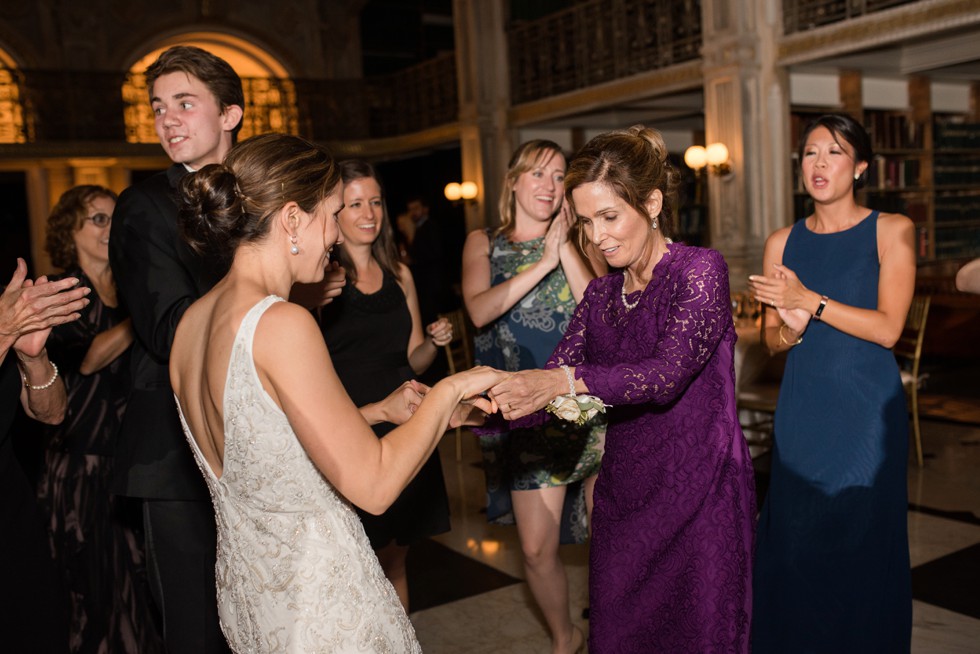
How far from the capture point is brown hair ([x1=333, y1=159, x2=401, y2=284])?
Answer: 10.2 feet

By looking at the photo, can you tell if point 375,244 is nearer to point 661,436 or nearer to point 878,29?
point 661,436

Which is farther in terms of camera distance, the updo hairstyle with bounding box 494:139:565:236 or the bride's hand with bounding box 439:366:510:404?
the updo hairstyle with bounding box 494:139:565:236

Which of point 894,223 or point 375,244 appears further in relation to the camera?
point 375,244

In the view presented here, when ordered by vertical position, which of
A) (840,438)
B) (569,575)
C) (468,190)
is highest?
(468,190)

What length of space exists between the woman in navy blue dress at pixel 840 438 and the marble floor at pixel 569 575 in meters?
0.69

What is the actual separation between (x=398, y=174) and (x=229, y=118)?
49.5 feet

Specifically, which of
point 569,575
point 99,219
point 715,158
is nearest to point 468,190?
point 715,158

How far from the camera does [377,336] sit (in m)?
3.12

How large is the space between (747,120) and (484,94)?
4.90 meters

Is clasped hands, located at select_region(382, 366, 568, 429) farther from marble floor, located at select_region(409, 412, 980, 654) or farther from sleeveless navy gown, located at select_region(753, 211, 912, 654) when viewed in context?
marble floor, located at select_region(409, 412, 980, 654)

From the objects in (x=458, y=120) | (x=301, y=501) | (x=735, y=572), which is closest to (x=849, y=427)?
(x=735, y=572)

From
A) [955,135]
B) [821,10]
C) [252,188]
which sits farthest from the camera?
[955,135]

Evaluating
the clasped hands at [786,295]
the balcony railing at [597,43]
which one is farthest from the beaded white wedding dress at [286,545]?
the balcony railing at [597,43]

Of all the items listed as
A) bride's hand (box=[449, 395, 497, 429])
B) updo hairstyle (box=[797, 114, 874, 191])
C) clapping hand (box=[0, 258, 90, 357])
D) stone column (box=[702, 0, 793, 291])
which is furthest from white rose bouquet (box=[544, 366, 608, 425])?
stone column (box=[702, 0, 793, 291])
